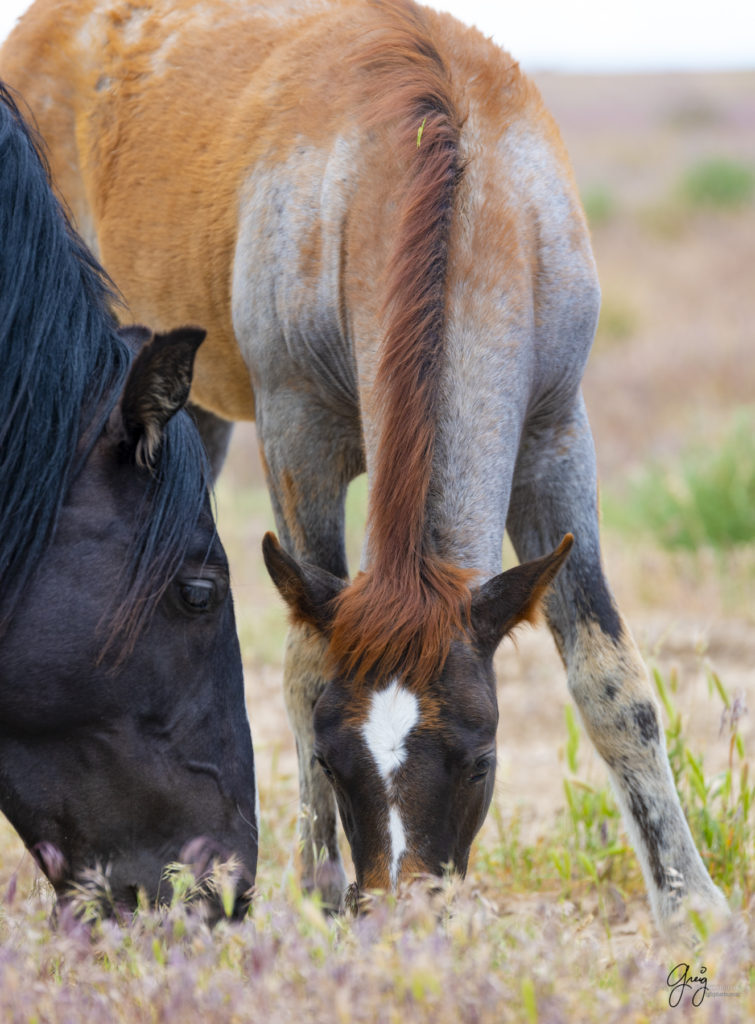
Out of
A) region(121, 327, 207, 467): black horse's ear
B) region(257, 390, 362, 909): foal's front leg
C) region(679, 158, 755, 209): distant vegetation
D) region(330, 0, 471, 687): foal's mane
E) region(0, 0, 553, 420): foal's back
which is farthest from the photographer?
region(679, 158, 755, 209): distant vegetation

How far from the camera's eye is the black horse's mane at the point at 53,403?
243 centimetres

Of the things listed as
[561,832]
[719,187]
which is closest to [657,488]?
[561,832]

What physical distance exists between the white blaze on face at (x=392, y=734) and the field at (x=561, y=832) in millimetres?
184

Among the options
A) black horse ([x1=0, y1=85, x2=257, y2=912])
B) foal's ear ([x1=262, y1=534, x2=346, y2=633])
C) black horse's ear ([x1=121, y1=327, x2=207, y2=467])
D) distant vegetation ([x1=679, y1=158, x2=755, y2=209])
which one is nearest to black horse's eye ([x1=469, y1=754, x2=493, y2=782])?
foal's ear ([x1=262, y1=534, x2=346, y2=633])

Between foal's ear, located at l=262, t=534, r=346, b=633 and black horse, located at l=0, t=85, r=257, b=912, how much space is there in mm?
131

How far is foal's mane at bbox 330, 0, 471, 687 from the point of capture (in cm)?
251

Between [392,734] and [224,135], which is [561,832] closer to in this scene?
[392,734]

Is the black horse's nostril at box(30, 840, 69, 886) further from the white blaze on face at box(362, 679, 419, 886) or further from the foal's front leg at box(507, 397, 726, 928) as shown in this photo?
the foal's front leg at box(507, 397, 726, 928)

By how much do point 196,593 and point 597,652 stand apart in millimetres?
1329

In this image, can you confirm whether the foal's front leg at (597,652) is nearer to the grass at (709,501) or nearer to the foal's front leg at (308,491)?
the foal's front leg at (308,491)

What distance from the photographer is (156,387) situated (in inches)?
94.5

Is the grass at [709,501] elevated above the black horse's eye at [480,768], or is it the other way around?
the black horse's eye at [480,768]

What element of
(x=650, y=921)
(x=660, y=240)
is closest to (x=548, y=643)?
(x=650, y=921)

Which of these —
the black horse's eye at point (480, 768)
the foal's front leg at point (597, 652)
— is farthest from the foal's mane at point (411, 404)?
the foal's front leg at point (597, 652)
